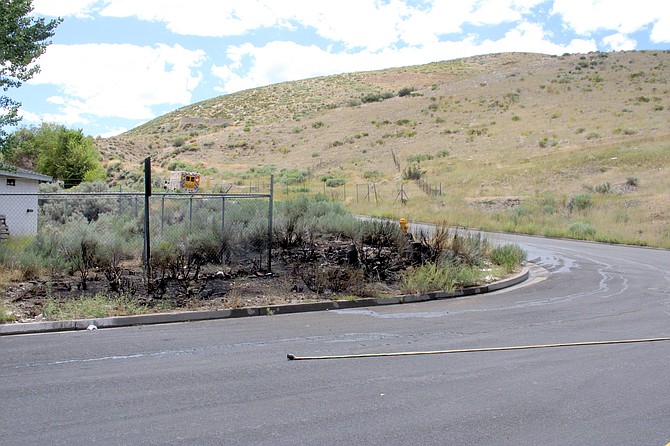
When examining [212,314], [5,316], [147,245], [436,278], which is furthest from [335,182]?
[5,316]

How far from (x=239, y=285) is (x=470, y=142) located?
179ft

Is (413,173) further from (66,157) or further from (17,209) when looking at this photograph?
(17,209)

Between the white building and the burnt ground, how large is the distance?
870 centimetres

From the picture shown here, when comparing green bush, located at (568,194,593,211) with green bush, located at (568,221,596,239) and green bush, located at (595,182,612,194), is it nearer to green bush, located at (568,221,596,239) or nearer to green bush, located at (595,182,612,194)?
green bush, located at (595,182,612,194)

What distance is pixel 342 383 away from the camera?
710 cm

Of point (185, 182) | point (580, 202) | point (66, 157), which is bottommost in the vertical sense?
point (580, 202)

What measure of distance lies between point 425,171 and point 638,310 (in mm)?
43207

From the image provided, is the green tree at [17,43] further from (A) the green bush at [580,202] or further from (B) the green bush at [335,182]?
(B) the green bush at [335,182]

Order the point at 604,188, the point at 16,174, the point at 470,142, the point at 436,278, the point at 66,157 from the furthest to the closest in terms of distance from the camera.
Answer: the point at 470,142
the point at 66,157
the point at 604,188
the point at 16,174
the point at 436,278

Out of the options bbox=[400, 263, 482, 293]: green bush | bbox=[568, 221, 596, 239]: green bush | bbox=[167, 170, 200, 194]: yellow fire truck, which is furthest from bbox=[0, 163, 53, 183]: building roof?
bbox=[568, 221, 596, 239]: green bush

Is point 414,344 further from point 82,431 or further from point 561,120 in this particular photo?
point 561,120

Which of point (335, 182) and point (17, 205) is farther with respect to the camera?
point (335, 182)

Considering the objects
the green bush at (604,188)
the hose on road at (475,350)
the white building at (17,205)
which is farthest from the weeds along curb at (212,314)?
the green bush at (604,188)

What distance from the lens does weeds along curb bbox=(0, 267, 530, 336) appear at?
9.87 metres
